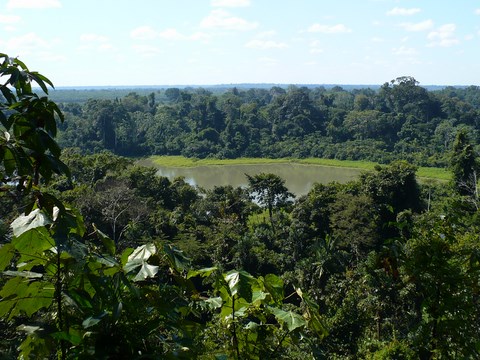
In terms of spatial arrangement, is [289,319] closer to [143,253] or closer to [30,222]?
[143,253]

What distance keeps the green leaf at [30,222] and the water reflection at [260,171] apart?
101ft

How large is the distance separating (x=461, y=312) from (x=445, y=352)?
0.63 feet

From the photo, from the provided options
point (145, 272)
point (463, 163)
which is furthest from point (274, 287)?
point (463, 163)

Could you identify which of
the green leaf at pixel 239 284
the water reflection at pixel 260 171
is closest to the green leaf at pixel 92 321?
the green leaf at pixel 239 284

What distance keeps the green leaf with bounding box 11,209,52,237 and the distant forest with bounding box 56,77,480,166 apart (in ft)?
135

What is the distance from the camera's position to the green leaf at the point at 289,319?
3.69 ft

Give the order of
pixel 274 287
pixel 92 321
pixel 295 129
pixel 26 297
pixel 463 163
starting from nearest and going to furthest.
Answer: pixel 92 321, pixel 26 297, pixel 274 287, pixel 463 163, pixel 295 129

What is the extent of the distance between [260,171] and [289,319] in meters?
37.5

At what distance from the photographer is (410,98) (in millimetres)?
Result: 53969

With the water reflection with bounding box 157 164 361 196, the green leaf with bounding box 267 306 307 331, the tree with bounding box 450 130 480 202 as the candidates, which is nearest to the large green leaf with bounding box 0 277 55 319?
the green leaf with bounding box 267 306 307 331

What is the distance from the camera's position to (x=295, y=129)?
50.6 m

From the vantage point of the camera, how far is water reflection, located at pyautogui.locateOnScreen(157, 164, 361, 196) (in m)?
34.3

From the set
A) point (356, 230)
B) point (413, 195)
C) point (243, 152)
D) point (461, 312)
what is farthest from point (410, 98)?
point (461, 312)

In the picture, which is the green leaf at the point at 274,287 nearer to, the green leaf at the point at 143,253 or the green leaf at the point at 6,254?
the green leaf at the point at 143,253
